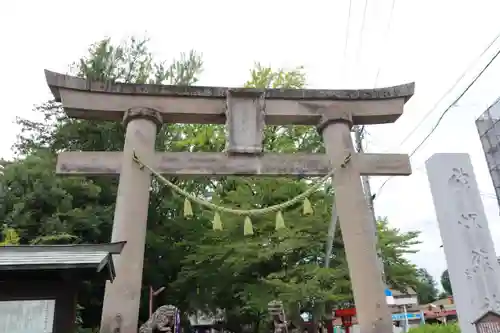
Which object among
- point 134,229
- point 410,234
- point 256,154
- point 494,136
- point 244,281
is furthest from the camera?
point 494,136

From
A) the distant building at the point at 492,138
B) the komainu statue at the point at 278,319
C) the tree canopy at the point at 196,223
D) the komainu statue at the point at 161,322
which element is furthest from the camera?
the distant building at the point at 492,138

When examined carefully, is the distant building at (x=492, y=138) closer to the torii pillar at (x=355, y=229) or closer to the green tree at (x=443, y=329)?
the green tree at (x=443, y=329)

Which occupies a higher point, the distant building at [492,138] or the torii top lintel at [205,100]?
the distant building at [492,138]

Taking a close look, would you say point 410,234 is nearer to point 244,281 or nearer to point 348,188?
point 244,281

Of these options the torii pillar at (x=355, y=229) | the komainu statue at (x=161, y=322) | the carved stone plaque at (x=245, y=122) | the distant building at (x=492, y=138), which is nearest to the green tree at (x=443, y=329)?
the torii pillar at (x=355, y=229)

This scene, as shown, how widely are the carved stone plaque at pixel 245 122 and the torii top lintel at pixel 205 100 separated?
0.07 metres

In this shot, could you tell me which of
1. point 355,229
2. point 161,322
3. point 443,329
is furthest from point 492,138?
point 161,322

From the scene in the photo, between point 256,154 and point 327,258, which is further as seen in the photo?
point 327,258

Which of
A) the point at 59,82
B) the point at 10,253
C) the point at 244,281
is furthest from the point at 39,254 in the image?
the point at 244,281

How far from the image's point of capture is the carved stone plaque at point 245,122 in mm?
7941

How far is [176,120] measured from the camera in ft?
27.6

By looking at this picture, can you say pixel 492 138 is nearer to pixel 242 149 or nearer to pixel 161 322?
pixel 242 149

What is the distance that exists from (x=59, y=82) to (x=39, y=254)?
3.72 metres

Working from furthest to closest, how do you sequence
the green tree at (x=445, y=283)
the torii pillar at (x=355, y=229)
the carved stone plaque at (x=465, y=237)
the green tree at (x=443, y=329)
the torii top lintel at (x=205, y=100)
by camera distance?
the green tree at (x=445, y=283), the green tree at (x=443, y=329), the torii top lintel at (x=205, y=100), the carved stone plaque at (x=465, y=237), the torii pillar at (x=355, y=229)
